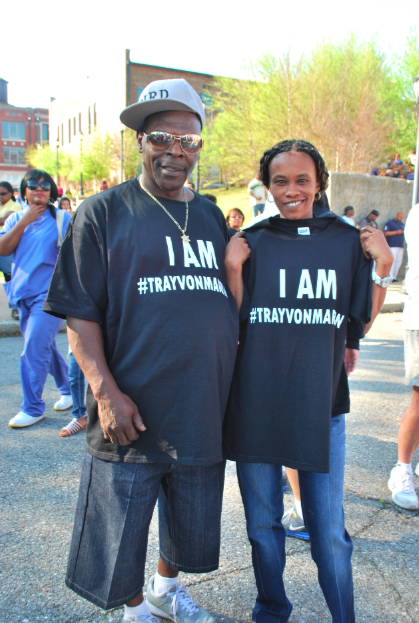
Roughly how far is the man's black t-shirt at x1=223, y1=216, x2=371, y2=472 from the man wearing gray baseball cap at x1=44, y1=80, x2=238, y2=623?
0.10 m

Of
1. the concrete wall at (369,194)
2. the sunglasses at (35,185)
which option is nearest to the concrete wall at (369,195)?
the concrete wall at (369,194)

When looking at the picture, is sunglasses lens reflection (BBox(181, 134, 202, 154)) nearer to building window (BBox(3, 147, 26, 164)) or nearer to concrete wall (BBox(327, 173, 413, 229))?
concrete wall (BBox(327, 173, 413, 229))

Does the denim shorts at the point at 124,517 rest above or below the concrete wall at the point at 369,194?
below

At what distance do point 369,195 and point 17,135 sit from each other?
217 ft

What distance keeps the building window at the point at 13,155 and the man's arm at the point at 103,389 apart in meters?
73.6

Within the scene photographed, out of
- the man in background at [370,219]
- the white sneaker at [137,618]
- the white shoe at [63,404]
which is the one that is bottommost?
the white shoe at [63,404]

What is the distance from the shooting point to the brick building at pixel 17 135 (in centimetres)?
6756

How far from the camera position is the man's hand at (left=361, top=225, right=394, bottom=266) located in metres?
1.83

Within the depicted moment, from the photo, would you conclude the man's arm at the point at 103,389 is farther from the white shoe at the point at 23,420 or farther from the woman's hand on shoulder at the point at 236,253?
the white shoe at the point at 23,420

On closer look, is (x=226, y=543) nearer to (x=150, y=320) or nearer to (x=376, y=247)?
(x=150, y=320)

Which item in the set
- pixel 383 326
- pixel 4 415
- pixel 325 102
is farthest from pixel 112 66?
pixel 4 415

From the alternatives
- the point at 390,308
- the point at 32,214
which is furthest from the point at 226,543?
the point at 390,308

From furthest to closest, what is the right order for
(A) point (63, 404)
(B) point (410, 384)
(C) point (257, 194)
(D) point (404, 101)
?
(D) point (404, 101) → (C) point (257, 194) → (A) point (63, 404) → (B) point (410, 384)

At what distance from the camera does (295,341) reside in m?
1.83
